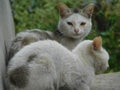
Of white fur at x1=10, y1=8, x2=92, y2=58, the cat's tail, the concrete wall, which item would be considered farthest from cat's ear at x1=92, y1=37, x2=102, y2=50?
white fur at x1=10, y1=8, x2=92, y2=58

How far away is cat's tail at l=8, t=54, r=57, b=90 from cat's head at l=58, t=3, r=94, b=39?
202 centimetres

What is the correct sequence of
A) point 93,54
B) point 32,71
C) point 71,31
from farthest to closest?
point 71,31, point 93,54, point 32,71

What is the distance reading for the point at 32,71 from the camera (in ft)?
14.0

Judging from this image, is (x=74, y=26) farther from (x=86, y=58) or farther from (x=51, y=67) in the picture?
(x=51, y=67)

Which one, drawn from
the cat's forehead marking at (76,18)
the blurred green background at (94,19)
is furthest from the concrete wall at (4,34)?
the blurred green background at (94,19)

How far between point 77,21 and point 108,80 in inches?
43.1

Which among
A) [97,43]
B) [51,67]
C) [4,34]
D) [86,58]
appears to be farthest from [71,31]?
[51,67]

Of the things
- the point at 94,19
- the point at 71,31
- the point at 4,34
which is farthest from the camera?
the point at 94,19

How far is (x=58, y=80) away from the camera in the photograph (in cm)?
442

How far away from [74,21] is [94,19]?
1.65 metres

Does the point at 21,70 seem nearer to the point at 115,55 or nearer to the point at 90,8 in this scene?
the point at 90,8

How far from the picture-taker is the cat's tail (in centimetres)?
428

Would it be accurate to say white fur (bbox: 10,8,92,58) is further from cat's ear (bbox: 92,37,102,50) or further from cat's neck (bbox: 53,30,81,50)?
cat's ear (bbox: 92,37,102,50)

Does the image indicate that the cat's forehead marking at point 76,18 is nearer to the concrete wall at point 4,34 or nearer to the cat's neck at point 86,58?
the concrete wall at point 4,34
